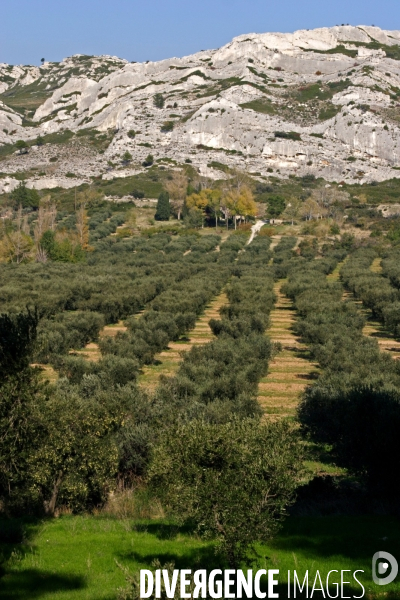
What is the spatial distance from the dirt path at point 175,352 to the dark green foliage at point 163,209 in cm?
6991

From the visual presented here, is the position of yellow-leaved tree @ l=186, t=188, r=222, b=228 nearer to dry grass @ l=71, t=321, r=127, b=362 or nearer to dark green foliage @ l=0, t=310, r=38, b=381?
dry grass @ l=71, t=321, r=127, b=362

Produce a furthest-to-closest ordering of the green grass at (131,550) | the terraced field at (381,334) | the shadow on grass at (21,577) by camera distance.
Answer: the terraced field at (381,334)
the green grass at (131,550)
the shadow on grass at (21,577)

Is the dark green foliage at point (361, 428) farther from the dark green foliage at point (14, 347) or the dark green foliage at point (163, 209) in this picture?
the dark green foliage at point (163, 209)

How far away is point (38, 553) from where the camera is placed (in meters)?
14.3

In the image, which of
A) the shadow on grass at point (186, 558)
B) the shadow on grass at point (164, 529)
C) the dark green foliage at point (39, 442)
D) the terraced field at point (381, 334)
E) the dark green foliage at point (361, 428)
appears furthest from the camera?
the terraced field at point (381, 334)

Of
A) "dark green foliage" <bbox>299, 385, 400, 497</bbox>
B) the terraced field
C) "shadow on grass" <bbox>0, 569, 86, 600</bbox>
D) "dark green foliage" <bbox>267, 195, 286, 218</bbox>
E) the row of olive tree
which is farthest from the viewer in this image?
"dark green foliage" <bbox>267, 195, 286, 218</bbox>

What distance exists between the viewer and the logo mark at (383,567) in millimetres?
13000

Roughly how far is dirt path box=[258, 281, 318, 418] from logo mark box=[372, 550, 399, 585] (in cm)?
1576

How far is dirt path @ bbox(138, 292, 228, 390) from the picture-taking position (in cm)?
3765

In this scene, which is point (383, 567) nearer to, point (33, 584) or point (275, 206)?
point (33, 584)

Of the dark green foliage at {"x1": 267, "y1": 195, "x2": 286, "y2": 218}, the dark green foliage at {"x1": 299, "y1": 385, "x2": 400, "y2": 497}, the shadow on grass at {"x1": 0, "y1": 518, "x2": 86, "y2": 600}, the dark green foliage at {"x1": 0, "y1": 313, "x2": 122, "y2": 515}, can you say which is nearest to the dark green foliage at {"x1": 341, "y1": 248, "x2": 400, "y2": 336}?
the dark green foliage at {"x1": 299, "y1": 385, "x2": 400, "y2": 497}

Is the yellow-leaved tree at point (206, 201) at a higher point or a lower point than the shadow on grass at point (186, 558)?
higher

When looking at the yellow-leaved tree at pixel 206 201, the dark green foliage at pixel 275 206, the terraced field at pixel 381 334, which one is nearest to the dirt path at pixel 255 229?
the dark green foliage at pixel 275 206

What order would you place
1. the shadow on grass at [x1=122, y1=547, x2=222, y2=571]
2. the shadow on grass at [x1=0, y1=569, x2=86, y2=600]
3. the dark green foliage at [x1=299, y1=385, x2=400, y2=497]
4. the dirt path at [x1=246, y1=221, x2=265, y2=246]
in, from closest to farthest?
the shadow on grass at [x1=0, y1=569, x2=86, y2=600] → the shadow on grass at [x1=122, y1=547, x2=222, y2=571] → the dark green foliage at [x1=299, y1=385, x2=400, y2=497] → the dirt path at [x1=246, y1=221, x2=265, y2=246]
